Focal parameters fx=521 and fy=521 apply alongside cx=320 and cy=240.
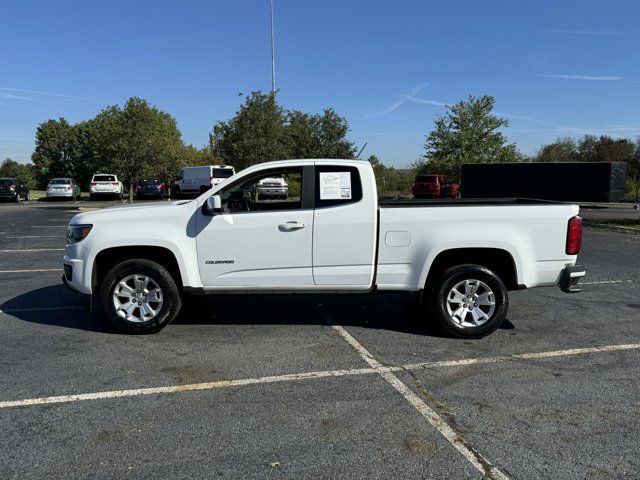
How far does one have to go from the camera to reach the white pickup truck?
5.32m

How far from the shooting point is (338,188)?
5.45m

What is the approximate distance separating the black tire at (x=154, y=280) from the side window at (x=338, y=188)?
5.80 ft

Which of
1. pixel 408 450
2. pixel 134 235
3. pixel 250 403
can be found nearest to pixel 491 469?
pixel 408 450

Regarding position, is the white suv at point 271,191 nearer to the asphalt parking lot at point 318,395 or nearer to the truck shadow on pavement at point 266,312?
the truck shadow on pavement at point 266,312

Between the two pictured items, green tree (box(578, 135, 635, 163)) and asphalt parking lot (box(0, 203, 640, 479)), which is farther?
green tree (box(578, 135, 635, 163))

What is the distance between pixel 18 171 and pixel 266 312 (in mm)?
99783

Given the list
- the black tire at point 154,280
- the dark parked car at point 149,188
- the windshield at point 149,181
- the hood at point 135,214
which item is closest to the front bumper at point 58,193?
the dark parked car at point 149,188

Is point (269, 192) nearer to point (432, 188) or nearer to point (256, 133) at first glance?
point (256, 133)

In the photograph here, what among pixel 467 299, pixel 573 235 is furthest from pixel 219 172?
pixel 573 235

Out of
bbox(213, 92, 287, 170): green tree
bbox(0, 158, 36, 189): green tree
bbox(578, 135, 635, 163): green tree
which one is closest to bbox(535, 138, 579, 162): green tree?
bbox(578, 135, 635, 163): green tree

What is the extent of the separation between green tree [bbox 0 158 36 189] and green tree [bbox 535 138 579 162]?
246 feet

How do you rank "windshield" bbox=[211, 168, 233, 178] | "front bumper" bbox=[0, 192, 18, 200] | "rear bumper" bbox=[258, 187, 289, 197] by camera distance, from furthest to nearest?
"front bumper" bbox=[0, 192, 18, 200] → "windshield" bbox=[211, 168, 233, 178] → "rear bumper" bbox=[258, 187, 289, 197]

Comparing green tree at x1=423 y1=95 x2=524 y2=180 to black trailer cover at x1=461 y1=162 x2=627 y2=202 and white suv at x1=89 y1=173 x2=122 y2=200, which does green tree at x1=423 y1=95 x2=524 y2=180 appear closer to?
black trailer cover at x1=461 y1=162 x2=627 y2=202

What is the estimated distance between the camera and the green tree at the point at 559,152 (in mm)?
51334
